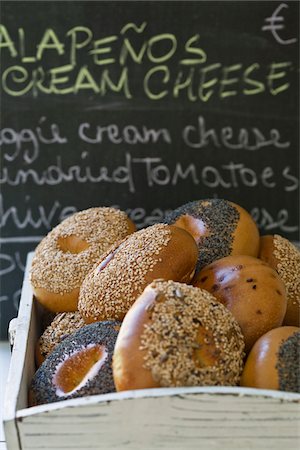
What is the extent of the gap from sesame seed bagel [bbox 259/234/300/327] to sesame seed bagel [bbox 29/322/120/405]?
1.23ft

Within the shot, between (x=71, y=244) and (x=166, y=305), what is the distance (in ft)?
1.66

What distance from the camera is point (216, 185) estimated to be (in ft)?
6.18

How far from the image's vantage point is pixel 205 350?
1.07 meters

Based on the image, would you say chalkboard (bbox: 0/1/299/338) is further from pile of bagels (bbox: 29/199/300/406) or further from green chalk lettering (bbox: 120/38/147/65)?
pile of bagels (bbox: 29/199/300/406)

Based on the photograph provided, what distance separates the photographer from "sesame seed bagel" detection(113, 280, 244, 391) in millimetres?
1030

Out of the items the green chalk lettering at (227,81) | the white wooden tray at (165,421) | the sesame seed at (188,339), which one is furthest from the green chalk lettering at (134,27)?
the white wooden tray at (165,421)

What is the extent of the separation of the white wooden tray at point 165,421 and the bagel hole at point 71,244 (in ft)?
1.67

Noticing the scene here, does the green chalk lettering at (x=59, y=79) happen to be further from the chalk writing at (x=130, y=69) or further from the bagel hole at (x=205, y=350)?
the bagel hole at (x=205, y=350)

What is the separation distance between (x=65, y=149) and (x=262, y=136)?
547mm

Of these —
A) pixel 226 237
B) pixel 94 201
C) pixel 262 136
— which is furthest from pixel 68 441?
pixel 262 136

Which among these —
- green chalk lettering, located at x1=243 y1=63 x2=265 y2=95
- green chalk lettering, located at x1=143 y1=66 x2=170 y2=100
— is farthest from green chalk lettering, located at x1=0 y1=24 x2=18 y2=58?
green chalk lettering, located at x1=243 y1=63 x2=265 y2=95

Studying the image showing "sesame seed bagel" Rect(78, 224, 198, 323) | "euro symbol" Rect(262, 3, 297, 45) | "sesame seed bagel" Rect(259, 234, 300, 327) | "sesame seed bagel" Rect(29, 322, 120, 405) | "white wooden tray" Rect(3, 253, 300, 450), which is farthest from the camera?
"euro symbol" Rect(262, 3, 297, 45)

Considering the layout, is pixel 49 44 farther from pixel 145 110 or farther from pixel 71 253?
pixel 71 253

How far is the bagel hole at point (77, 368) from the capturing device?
3.79 ft
